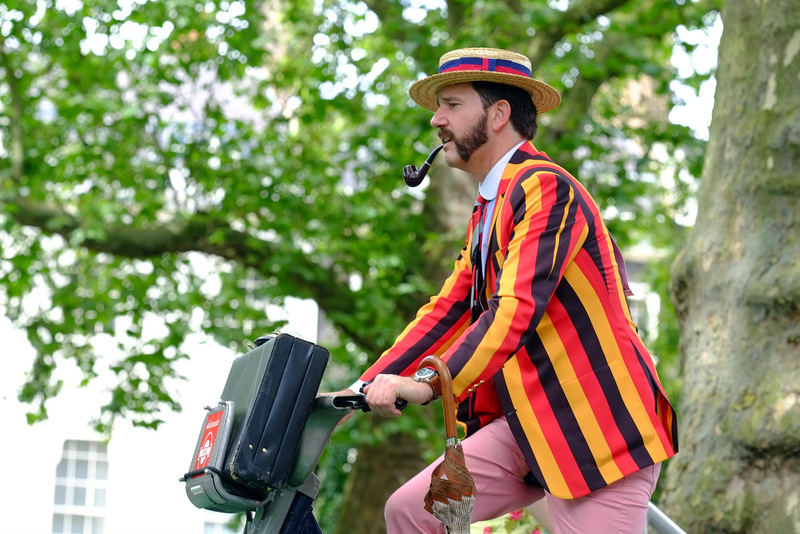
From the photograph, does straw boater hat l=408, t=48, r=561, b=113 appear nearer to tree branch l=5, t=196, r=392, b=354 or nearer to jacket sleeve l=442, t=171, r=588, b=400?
jacket sleeve l=442, t=171, r=588, b=400

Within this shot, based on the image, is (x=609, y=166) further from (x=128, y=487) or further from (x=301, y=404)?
(x=128, y=487)

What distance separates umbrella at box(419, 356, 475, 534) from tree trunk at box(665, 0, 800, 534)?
2.52m

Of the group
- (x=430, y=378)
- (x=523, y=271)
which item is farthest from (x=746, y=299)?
(x=430, y=378)

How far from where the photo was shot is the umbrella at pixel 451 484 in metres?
2.35

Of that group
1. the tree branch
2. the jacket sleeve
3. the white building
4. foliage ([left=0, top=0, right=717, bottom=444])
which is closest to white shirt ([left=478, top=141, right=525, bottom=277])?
the jacket sleeve

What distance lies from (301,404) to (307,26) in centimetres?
860

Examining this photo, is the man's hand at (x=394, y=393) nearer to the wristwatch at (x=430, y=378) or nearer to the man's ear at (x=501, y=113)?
the wristwatch at (x=430, y=378)

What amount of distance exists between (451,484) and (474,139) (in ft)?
3.31

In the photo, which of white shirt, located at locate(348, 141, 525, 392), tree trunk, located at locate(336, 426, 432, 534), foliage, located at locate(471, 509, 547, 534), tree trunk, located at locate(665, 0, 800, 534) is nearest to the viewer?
white shirt, located at locate(348, 141, 525, 392)

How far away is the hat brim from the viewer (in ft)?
9.27

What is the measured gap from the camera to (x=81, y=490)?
1920cm

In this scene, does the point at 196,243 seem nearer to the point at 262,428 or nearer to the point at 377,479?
the point at 377,479

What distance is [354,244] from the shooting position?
9.46 m

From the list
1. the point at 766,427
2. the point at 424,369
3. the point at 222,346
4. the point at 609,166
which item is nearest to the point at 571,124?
the point at 609,166
